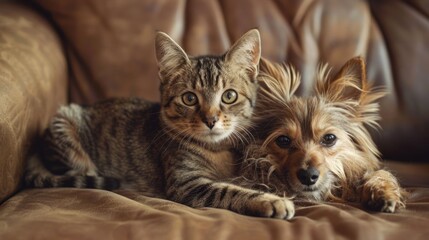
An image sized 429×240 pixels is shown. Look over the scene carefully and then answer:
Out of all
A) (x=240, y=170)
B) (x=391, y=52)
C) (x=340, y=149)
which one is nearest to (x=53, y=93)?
(x=240, y=170)

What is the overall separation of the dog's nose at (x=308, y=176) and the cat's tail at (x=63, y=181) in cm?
67

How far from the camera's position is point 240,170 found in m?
1.84

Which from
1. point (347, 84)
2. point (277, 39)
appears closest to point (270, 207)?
point (347, 84)

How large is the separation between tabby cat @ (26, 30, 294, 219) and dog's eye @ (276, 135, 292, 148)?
121mm

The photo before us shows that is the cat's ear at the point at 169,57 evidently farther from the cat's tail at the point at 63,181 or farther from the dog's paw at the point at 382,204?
the dog's paw at the point at 382,204

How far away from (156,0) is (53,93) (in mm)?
604

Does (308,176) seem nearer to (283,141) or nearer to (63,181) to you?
(283,141)

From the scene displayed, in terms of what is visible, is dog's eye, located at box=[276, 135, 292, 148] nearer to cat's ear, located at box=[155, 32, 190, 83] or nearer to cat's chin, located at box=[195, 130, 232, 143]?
cat's chin, located at box=[195, 130, 232, 143]

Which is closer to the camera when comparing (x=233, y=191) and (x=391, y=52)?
(x=233, y=191)

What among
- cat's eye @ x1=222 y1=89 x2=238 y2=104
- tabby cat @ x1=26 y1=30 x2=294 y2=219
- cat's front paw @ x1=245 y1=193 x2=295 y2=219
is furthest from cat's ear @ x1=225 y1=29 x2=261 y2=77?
cat's front paw @ x1=245 y1=193 x2=295 y2=219

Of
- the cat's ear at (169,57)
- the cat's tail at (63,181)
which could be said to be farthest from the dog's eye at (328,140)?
the cat's tail at (63,181)

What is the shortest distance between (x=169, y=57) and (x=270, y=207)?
70cm

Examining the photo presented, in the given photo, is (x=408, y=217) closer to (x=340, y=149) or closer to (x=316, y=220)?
(x=316, y=220)

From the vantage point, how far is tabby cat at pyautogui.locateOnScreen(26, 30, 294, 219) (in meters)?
1.76
